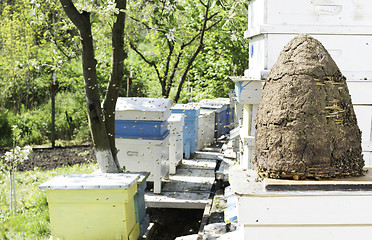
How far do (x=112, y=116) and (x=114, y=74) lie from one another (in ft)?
1.50

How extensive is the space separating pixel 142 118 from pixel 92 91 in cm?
88

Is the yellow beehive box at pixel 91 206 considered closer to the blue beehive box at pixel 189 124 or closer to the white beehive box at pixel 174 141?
the white beehive box at pixel 174 141

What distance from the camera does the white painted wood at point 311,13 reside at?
2.42 metres

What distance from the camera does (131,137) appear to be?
462cm

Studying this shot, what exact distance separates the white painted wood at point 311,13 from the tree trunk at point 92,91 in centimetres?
187

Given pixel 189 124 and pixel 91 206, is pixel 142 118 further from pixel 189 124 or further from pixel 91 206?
pixel 189 124

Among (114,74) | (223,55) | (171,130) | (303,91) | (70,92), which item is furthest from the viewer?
(70,92)

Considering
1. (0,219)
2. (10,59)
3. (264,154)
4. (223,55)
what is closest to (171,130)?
(0,219)

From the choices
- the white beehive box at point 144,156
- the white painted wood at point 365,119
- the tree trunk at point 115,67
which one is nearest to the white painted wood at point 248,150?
the white painted wood at point 365,119

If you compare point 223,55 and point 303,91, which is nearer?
point 303,91

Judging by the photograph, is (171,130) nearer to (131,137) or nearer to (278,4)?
(131,137)

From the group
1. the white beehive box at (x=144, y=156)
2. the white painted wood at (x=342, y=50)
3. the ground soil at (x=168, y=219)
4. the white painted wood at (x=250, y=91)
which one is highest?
the white painted wood at (x=342, y=50)

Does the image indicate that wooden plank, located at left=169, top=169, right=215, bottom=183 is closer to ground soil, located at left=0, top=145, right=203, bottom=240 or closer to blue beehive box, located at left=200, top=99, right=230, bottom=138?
ground soil, located at left=0, top=145, right=203, bottom=240

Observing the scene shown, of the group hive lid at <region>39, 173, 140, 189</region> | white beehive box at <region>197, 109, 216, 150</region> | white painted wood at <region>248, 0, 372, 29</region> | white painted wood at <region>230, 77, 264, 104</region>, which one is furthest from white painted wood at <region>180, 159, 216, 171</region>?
white painted wood at <region>248, 0, 372, 29</region>
